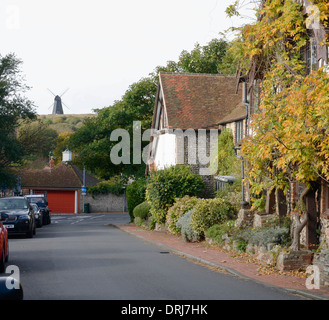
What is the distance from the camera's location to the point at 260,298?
31.0 feet

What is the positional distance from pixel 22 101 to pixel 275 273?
33.8 m

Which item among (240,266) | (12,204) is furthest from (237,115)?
(240,266)

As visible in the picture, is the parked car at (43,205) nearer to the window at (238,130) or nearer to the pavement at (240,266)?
the window at (238,130)

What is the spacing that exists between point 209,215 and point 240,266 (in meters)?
6.91

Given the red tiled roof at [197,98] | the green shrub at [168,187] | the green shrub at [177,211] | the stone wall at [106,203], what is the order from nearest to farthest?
→ the green shrub at [177,211] → the green shrub at [168,187] → the red tiled roof at [197,98] → the stone wall at [106,203]

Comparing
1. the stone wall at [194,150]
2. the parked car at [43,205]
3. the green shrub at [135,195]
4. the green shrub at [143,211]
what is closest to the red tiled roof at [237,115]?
the stone wall at [194,150]

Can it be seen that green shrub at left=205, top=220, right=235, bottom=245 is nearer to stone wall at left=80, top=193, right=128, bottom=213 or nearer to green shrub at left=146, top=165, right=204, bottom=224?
green shrub at left=146, top=165, right=204, bottom=224

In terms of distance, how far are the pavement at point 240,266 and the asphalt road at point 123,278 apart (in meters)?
0.35

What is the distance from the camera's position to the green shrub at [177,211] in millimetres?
25125

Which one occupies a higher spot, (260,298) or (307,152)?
(307,152)

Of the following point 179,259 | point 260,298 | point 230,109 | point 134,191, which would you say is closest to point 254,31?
point 179,259

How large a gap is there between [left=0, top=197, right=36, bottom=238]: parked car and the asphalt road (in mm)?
5540

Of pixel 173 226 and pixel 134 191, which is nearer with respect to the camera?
pixel 173 226
